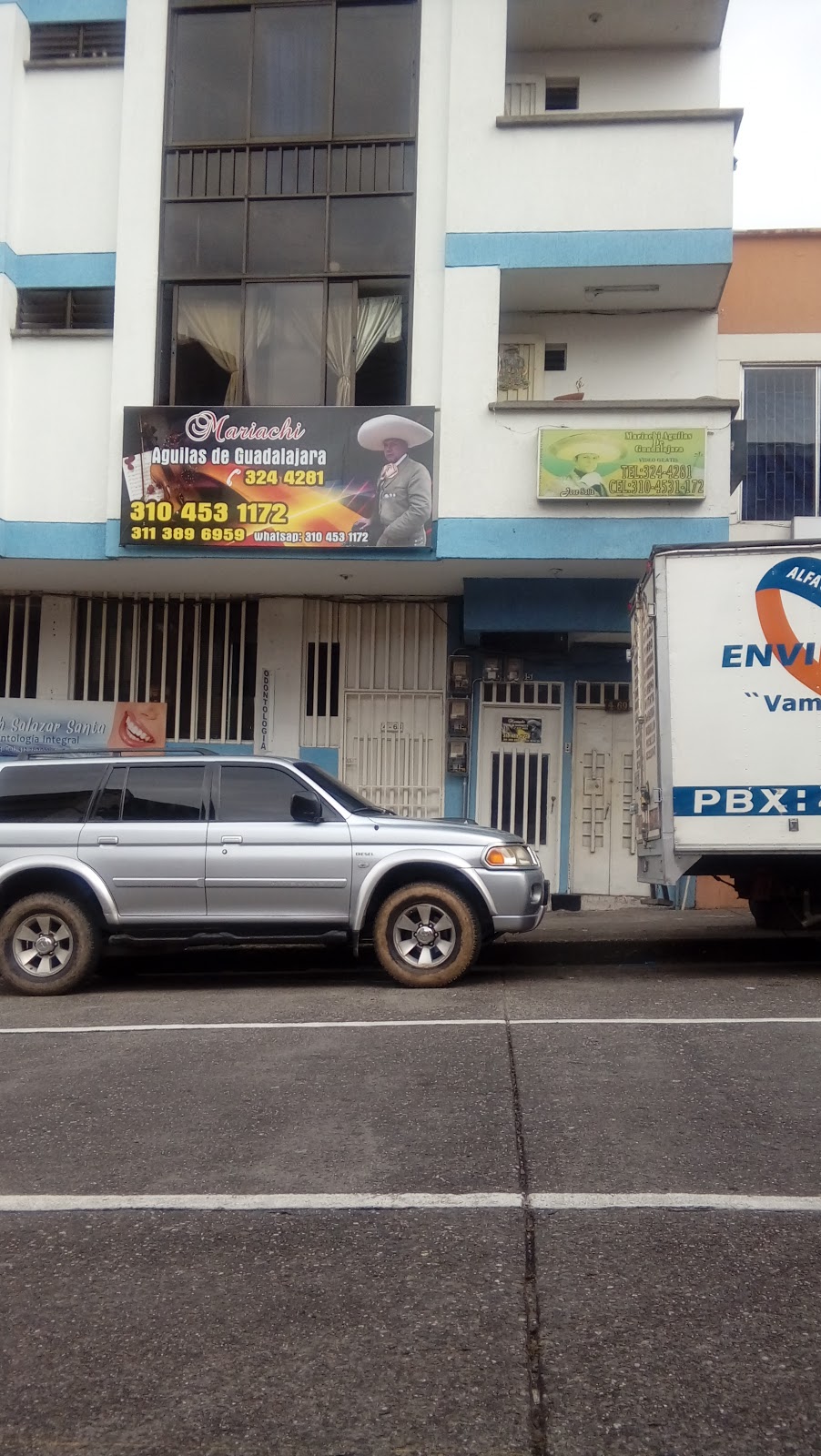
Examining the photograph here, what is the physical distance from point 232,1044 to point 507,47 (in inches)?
470

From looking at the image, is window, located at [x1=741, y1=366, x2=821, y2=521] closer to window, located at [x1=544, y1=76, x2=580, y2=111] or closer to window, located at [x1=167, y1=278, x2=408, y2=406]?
window, located at [x1=544, y1=76, x2=580, y2=111]

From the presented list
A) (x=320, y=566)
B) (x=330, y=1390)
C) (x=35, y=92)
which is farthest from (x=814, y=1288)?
(x=35, y=92)

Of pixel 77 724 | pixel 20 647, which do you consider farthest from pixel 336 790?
pixel 20 647

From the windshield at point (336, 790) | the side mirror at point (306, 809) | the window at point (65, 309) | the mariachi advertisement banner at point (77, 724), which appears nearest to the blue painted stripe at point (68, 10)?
the window at point (65, 309)

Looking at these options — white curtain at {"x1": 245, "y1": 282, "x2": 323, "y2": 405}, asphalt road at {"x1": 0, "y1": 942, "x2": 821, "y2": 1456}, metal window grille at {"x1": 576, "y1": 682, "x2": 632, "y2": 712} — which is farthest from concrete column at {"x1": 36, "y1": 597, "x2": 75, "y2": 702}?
asphalt road at {"x1": 0, "y1": 942, "x2": 821, "y2": 1456}

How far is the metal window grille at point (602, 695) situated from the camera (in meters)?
14.8

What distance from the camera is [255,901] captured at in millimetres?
9281

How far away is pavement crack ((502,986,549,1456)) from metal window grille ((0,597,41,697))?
451 inches

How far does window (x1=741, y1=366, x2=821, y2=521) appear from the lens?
47.7 feet

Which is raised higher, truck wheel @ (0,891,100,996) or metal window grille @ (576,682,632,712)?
metal window grille @ (576,682,632,712)

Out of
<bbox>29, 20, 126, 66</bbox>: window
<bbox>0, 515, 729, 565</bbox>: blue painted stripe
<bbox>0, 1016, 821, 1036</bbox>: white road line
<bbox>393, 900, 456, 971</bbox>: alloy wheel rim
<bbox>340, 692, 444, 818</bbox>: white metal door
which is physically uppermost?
<bbox>29, 20, 126, 66</bbox>: window

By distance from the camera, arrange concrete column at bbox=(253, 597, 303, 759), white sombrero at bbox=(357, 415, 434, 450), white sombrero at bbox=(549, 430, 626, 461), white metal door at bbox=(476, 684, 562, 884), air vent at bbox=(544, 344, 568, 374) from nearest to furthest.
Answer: white sombrero at bbox=(549, 430, 626, 461) < white sombrero at bbox=(357, 415, 434, 450) < air vent at bbox=(544, 344, 568, 374) < white metal door at bbox=(476, 684, 562, 884) < concrete column at bbox=(253, 597, 303, 759)

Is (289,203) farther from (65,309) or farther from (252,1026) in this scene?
(252,1026)

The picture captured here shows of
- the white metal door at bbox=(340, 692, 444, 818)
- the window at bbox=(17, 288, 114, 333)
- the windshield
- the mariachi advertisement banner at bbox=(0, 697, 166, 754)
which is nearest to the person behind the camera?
the windshield
